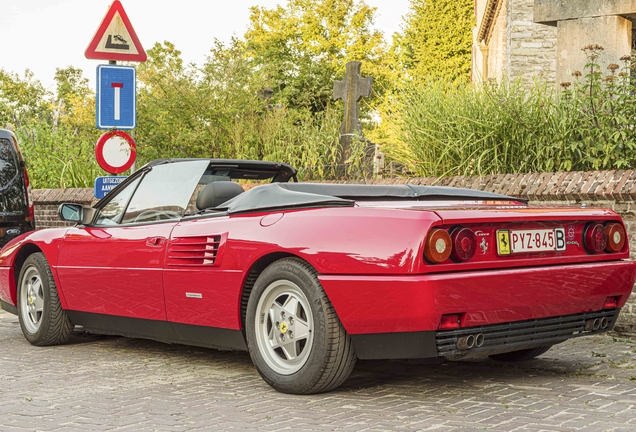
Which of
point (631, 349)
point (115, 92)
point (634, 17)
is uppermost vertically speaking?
point (634, 17)

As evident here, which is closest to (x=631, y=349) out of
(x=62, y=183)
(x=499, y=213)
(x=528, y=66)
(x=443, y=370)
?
(x=443, y=370)

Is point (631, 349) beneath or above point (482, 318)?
beneath

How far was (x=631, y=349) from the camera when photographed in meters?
6.53

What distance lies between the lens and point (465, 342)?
4520mm

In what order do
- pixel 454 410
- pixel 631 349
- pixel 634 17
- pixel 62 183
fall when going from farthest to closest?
pixel 62 183 < pixel 634 17 < pixel 631 349 < pixel 454 410

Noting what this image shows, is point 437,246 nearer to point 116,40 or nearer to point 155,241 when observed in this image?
point 155,241

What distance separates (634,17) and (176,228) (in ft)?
35.4

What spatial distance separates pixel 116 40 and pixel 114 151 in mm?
1274

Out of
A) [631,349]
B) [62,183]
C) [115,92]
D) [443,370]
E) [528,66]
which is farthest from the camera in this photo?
[528,66]

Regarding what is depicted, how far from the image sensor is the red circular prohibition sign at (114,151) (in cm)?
1015

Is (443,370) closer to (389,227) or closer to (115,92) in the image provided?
(389,227)

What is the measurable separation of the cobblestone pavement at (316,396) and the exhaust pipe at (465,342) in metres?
0.31

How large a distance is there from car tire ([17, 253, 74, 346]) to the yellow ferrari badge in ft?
12.2

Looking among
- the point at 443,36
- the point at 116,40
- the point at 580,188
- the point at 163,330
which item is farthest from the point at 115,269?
the point at 443,36
